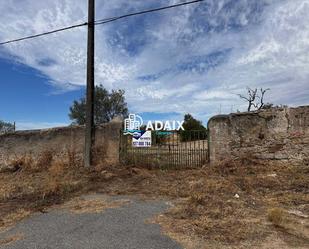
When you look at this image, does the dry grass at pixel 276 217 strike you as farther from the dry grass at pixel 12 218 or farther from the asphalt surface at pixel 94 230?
the dry grass at pixel 12 218

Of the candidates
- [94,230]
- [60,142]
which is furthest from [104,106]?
[94,230]

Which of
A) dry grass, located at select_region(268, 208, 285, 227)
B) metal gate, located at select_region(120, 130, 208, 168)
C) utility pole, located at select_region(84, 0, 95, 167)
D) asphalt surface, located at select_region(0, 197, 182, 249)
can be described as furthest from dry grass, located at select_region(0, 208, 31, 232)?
metal gate, located at select_region(120, 130, 208, 168)

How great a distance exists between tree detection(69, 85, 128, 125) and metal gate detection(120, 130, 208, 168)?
27030 millimetres

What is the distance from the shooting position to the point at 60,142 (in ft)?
39.8

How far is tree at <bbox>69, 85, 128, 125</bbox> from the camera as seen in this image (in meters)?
38.5

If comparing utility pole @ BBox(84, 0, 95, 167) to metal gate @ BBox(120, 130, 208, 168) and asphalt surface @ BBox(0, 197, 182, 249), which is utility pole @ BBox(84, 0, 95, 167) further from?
asphalt surface @ BBox(0, 197, 182, 249)

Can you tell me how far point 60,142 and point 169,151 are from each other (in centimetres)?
426

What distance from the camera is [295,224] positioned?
197 inches

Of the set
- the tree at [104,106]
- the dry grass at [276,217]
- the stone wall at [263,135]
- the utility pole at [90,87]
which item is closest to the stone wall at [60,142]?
the utility pole at [90,87]

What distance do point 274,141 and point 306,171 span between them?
127cm

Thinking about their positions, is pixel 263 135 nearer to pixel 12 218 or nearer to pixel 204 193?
pixel 204 193

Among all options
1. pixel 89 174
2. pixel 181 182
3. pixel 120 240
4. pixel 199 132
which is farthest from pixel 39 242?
pixel 199 132

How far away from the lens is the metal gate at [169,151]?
35.3 ft

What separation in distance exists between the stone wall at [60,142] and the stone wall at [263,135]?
348cm
